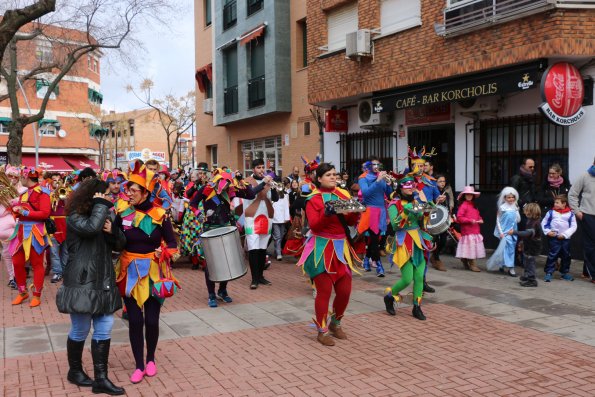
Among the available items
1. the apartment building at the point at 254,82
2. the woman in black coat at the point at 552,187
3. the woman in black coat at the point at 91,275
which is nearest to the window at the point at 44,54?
the apartment building at the point at 254,82

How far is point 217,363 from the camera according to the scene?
5.29 m

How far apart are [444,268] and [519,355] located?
4755mm

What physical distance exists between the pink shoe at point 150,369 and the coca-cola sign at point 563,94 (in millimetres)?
7819

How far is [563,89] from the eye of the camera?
9.80m

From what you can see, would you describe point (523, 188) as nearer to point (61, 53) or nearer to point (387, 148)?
point (387, 148)

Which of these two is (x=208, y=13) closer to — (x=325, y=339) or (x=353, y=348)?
(x=325, y=339)

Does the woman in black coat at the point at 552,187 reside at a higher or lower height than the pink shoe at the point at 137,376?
higher

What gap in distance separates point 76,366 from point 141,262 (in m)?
1.04

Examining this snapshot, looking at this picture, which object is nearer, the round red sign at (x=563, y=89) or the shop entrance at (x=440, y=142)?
the round red sign at (x=563, y=89)

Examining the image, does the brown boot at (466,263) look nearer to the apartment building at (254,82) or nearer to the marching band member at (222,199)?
the marching band member at (222,199)

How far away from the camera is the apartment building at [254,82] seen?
19391 millimetres

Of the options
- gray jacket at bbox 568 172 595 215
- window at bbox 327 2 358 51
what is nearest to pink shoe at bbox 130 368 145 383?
gray jacket at bbox 568 172 595 215

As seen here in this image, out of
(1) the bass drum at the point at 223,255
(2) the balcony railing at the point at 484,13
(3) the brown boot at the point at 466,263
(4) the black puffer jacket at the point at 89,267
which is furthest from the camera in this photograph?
(3) the brown boot at the point at 466,263

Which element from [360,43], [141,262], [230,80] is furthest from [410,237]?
[230,80]
